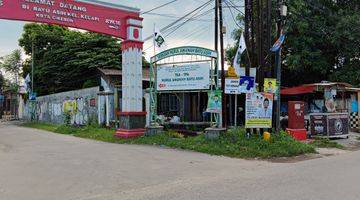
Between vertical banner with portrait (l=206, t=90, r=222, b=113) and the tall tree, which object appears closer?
vertical banner with portrait (l=206, t=90, r=222, b=113)

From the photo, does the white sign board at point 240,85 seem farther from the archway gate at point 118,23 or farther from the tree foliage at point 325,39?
the tree foliage at point 325,39

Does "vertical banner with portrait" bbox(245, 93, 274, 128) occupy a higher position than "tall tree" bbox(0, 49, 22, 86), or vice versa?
"tall tree" bbox(0, 49, 22, 86)

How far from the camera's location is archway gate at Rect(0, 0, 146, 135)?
18.8 m

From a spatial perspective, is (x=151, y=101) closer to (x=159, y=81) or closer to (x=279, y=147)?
(x=159, y=81)

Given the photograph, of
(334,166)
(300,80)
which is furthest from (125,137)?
(300,80)

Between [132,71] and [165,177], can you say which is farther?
[132,71]

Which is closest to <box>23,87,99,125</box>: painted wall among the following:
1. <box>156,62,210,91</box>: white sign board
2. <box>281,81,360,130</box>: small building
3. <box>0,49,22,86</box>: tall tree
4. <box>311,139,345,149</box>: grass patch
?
<box>156,62,210,91</box>: white sign board

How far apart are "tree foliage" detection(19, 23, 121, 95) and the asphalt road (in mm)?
23961

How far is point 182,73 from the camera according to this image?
65.2 ft

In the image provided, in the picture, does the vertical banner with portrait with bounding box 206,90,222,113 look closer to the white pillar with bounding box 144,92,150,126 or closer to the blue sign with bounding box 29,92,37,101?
the white pillar with bounding box 144,92,150,126

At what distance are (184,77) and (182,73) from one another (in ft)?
0.74

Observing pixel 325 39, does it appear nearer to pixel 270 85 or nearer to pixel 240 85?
pixel 240 85

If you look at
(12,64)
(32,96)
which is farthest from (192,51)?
(12,64)

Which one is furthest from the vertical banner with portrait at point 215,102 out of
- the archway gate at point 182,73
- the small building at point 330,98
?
the small building at point 330,98
